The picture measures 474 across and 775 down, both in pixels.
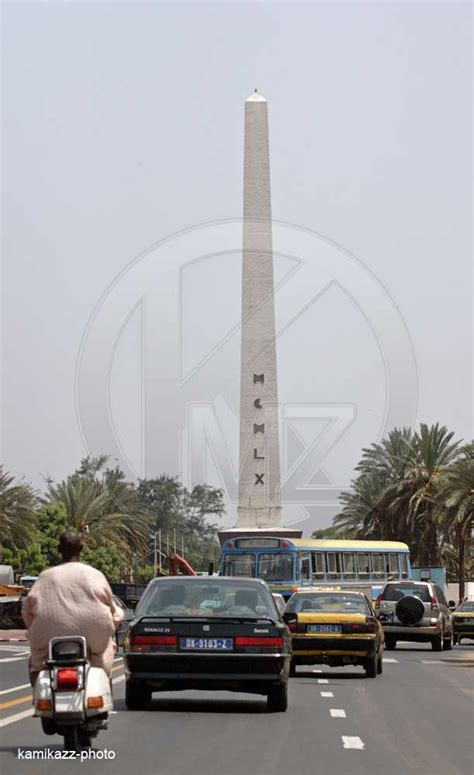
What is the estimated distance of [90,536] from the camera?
87000mm

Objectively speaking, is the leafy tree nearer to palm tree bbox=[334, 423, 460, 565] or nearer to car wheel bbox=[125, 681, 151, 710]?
palm tree bbox=[334, 423, 460, 565]

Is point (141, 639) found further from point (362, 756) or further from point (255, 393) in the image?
point (255, 393)

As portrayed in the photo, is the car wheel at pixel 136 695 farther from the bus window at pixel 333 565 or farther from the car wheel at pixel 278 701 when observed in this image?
the bus window at pixel 333 565

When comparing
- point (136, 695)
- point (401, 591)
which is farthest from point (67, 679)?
point (401, 591)

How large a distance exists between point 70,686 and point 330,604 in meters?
15.9

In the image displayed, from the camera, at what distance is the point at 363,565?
48.7 metres

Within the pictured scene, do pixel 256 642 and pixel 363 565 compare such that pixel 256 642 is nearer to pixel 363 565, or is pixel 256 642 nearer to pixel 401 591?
pixel 401 591

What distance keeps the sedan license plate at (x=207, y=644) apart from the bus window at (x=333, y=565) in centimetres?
2991

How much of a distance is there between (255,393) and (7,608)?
21.0m

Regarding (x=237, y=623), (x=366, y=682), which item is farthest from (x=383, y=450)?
(x=237, y=623)

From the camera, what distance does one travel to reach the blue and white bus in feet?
143

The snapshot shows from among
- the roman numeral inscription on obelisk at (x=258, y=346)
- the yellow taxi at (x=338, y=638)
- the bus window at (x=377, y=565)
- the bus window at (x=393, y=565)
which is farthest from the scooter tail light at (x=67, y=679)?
the roman numeral inscription on obelisk at (x=258, y=346)

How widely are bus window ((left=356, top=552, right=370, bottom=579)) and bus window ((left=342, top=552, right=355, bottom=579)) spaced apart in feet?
1.52

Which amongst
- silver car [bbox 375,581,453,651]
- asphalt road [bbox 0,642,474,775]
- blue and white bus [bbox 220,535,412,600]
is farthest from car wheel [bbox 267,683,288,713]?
blue and white bus [bbox 220,535,412,600]
